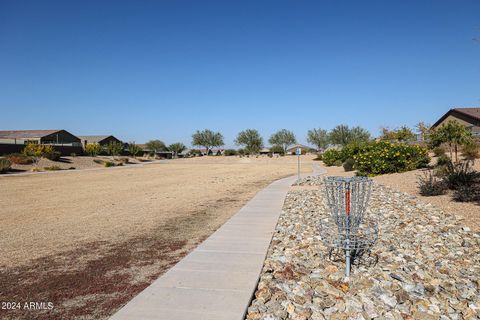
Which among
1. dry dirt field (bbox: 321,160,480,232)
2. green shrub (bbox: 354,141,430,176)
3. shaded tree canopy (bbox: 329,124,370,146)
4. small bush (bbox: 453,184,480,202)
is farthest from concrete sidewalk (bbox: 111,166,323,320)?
shaded tree canopy (bbox: 329,124,370,146)

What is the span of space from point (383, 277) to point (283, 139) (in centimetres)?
9849

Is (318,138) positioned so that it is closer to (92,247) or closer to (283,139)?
(283,139)

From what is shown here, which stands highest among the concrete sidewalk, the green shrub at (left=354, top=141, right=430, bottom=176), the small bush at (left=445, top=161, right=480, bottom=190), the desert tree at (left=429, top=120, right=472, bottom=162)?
the desert tree at (left=429, top=120, right=472, bottom=162)

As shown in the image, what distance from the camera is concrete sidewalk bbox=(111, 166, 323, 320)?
382cm

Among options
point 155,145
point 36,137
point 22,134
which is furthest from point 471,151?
point 155,145

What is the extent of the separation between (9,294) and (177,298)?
2636mm

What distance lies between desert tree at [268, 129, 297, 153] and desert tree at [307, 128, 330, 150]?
7314mm

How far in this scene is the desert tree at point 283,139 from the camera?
10181cm

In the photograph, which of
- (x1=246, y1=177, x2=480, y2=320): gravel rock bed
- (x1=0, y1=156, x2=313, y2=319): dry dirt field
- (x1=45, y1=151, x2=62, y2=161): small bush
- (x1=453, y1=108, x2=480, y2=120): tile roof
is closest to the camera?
(x1=246, y1=177, x2=480, y2=320): gravel rock bed

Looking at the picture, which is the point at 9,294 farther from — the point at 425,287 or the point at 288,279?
the point at 425,287

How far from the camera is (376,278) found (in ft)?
15.8

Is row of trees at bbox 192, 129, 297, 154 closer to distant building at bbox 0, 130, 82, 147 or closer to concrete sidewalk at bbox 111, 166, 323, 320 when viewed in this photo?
distant building at bbox 0, 130, 82, 147

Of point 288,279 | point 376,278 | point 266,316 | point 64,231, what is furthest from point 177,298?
point 64,231

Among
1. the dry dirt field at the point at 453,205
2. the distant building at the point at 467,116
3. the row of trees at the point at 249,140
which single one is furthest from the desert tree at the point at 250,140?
the dry dirt field at the point at 453,205
